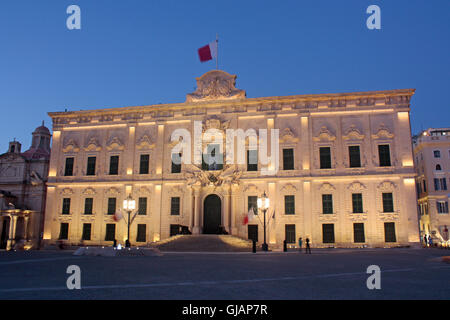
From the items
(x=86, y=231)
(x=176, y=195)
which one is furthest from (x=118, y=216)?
(x=176, y=195)

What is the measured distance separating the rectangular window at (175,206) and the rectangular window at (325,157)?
13.9 metres

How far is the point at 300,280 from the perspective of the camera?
951 centimetres

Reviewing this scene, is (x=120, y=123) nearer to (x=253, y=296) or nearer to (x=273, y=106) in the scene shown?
(x=273, y=106)

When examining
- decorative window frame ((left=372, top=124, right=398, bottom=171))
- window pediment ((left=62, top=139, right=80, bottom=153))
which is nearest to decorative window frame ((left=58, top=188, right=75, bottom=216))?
window pediment ((left=62, top=139, right=80, bottom=153))

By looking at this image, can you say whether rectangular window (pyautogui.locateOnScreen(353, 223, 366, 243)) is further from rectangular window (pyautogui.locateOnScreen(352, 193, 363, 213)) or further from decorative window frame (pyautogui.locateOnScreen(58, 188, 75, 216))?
decorative window frame (pyautogui.locateOnScreen(58, 188, 75, 216))

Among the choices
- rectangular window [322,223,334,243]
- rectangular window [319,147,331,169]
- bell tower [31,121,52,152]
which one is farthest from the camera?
bell tower [31,121,52,152]

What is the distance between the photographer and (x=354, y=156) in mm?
32812

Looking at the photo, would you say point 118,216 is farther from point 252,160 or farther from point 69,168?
point 252,160

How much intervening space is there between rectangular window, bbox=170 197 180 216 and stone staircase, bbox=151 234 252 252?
440cm

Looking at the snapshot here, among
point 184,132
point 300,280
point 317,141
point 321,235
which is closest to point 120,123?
point 184,132

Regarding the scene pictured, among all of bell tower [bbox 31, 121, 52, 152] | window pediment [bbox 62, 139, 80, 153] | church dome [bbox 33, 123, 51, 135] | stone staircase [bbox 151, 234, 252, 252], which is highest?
church dome [bbox 33, 123, 51, 135]

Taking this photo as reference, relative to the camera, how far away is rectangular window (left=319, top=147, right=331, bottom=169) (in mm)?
33125

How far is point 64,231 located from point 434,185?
41.5 meters
